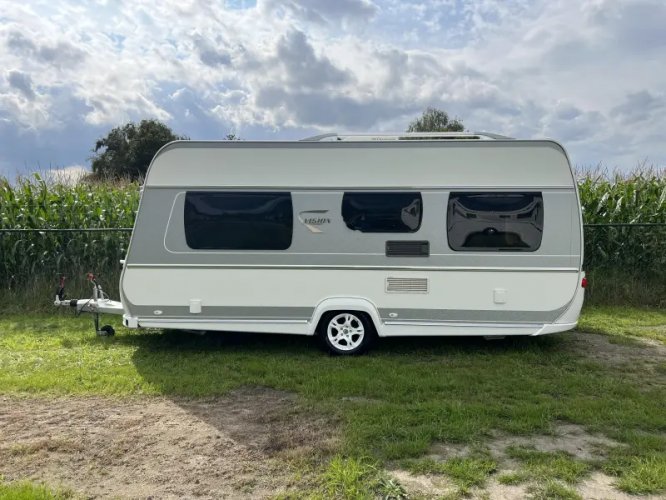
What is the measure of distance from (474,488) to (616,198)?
9.37 meters

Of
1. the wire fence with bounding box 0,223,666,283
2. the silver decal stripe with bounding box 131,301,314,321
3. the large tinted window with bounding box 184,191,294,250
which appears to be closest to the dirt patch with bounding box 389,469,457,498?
the silver decal stripe with bounding box 131,301,314,321

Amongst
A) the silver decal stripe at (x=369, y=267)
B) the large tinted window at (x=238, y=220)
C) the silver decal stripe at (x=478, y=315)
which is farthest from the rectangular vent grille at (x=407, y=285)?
the large tinted window at (x=238, y=220)

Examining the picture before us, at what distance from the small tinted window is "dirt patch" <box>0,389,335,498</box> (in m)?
2.35

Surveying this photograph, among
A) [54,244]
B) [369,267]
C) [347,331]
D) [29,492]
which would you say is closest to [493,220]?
[369,267]

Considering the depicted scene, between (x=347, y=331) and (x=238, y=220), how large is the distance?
199 centimetres

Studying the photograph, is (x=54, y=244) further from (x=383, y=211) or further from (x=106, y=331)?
(x=383, y=211)

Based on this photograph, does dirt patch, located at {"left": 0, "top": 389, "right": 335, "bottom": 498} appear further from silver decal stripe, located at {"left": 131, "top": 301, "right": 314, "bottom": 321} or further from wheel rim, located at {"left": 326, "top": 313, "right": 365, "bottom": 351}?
wheel rim, located at {"left": 326, "top": 313, "right": 365, "bottom": 351}

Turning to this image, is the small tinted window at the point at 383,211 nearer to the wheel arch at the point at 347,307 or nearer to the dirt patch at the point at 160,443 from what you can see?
the wheel arch at the point at 347,307

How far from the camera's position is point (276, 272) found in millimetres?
6664

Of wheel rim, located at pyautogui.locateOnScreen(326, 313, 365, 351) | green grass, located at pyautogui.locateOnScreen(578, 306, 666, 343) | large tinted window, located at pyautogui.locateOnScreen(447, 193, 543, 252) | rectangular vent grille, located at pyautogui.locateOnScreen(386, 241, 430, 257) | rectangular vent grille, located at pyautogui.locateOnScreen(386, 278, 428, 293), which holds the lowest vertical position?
green grass, located at pyautogui.locateOnScreen(578, 306, 666, 343)

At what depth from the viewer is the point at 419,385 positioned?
18.4 feet

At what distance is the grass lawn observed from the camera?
388cm

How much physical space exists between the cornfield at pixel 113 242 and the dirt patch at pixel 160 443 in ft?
17.8

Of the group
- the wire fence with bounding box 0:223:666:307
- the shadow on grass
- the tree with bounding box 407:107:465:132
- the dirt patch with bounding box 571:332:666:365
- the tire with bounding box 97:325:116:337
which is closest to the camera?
the shadow on grass
